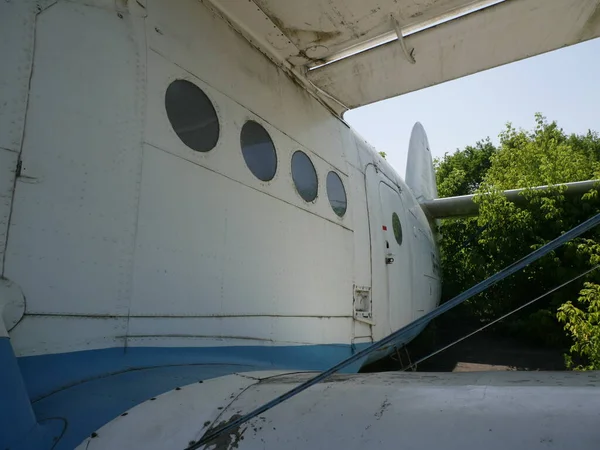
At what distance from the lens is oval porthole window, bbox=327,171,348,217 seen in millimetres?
4109

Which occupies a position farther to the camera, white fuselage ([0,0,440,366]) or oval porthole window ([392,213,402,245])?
oval porthole window ([392,213,402,245])

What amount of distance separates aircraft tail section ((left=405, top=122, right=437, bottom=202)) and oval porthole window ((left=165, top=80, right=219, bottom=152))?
22.3ft

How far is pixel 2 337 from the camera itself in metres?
1.45

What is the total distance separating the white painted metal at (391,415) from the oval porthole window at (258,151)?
1642 millimetres

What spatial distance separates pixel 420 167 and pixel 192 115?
846cm

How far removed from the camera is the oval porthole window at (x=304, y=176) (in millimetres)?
3629

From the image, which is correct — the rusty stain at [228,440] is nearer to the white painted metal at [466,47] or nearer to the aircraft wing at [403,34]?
the aircraft wing at [403,34]

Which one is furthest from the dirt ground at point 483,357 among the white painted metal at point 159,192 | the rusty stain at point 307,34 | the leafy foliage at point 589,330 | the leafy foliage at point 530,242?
the rusty stain at point 307,34

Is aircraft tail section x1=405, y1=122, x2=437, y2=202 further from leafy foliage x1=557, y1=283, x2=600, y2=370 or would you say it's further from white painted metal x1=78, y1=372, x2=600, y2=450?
white painted metal x1=78, y1=372, x2=600, y2=450

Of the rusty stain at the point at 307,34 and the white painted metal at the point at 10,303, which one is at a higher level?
the rusty stain at the point at 307,34

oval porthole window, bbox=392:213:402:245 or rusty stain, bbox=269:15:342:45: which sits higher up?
rusty stain, bbox=269:15:342:45

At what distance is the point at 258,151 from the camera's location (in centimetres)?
321

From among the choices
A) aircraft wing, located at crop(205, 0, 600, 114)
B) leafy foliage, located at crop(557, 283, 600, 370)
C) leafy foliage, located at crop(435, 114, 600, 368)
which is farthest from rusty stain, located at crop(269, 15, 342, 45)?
leafy foliage, located at crop(435, 114, 600, 368)

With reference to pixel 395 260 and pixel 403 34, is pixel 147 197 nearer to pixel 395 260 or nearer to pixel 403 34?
pixel 403 34
